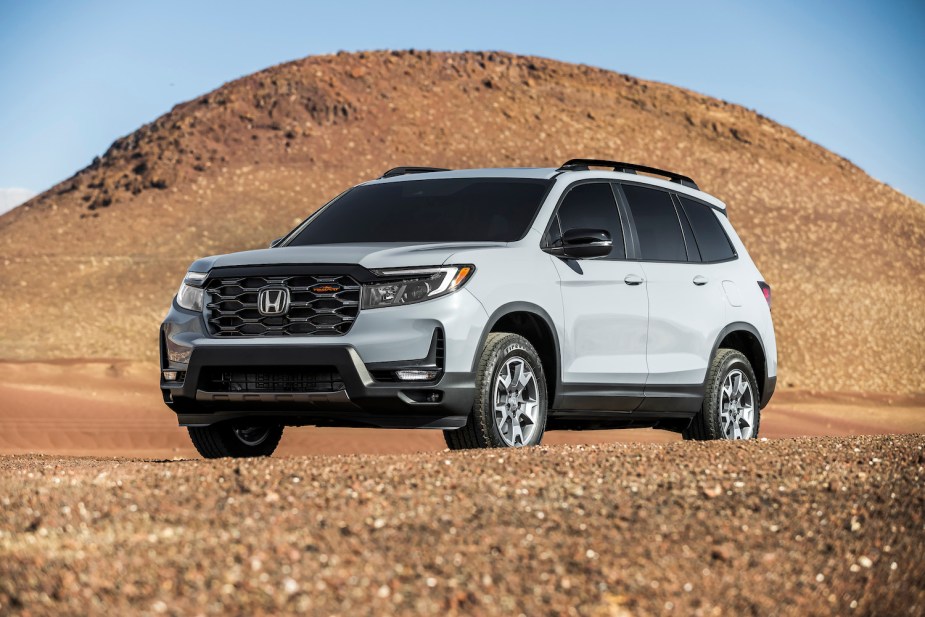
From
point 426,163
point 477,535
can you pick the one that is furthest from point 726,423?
point 426,163

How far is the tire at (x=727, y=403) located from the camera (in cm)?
1063

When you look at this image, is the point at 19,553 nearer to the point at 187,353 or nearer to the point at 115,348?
the point at 187,353

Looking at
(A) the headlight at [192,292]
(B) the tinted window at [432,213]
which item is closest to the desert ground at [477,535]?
(A) the headlight at [192,292]

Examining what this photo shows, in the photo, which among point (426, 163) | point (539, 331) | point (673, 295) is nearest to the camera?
point (539, 331)

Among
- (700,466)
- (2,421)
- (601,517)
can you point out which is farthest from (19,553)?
(2,421)

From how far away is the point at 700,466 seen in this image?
7559mm

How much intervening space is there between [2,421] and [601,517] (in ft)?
54.1

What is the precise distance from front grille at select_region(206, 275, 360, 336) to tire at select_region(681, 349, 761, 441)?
367 centimetres

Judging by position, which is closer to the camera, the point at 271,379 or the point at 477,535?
the point at 477,535

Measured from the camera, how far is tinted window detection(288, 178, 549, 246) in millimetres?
9320

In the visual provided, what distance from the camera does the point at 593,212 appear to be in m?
9.88

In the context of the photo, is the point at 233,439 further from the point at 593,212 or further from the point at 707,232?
the point at 707,232

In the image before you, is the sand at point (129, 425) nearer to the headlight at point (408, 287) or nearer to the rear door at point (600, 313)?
the rear door at point (600, 313)

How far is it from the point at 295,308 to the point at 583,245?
81.8 inches
